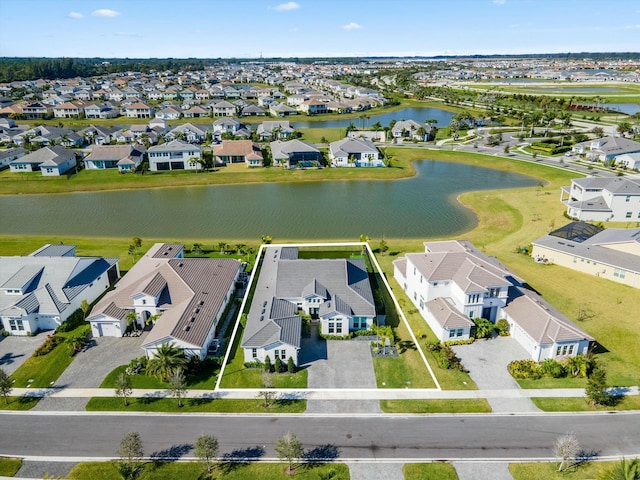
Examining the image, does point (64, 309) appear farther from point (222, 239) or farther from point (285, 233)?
point (285, 233)

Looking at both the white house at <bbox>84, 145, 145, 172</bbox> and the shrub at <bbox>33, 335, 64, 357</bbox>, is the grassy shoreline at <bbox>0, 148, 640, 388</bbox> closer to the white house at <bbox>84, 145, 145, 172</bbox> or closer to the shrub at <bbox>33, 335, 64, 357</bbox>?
the shrub at <bbox>33, 335, 64, 357</bbox>

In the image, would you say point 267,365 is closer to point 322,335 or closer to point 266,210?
point 322,335

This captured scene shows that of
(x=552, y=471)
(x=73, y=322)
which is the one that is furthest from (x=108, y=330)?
(x=552, y=471)

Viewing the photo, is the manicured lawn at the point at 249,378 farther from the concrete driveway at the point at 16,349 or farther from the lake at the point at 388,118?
the lake at the point at 388,118

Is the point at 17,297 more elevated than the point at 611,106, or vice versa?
the point at 611,106

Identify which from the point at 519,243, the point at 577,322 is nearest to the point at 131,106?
the point at 519,243

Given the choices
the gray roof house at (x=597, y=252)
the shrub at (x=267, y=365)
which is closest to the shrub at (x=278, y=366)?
the shrub at (x=267, y=365)

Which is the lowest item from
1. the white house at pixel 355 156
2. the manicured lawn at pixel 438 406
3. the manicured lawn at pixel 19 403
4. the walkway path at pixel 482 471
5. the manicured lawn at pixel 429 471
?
the walkway path at pixel 482 471
